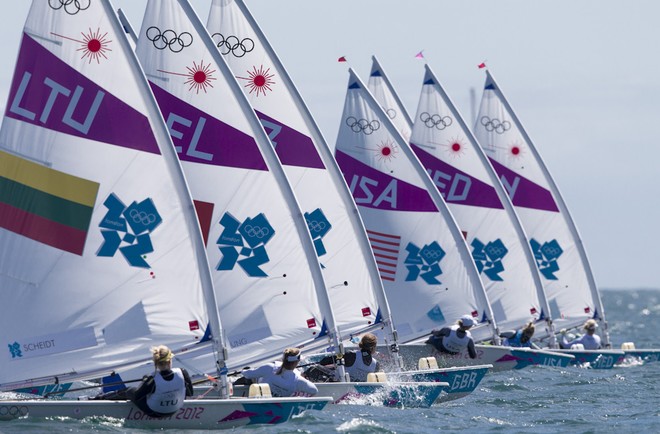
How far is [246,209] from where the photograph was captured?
23578 millimetres

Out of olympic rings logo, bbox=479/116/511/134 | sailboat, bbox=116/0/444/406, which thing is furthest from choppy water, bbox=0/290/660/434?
olympic rings logo, bbox=479/116/511/134

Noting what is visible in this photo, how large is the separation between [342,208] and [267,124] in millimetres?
2071

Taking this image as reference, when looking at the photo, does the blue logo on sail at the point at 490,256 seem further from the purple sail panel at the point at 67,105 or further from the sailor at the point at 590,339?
the purple sail panel at the point at 67,105

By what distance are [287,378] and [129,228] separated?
3138 millimetres

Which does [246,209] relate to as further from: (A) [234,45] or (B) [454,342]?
(B) [454,342]

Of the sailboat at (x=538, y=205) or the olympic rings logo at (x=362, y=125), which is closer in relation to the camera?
the olympic rings logo at (x=362, y=125)

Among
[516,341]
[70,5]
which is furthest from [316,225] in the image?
[516,341]

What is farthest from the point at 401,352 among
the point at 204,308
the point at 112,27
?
the point at 112,27

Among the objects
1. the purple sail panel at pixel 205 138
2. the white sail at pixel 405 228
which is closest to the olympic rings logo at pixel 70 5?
the purple sail panel at pixel 205 138

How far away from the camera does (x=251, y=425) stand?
64.3 ft

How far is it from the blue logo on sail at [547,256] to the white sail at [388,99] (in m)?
4.64

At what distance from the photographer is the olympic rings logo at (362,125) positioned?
3175 centimetres

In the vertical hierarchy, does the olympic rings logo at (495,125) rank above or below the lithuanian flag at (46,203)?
above

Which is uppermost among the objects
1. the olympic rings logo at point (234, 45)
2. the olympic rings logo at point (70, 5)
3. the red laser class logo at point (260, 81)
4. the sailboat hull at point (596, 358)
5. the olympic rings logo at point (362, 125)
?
the olympic rings logo at point (234, 45)
